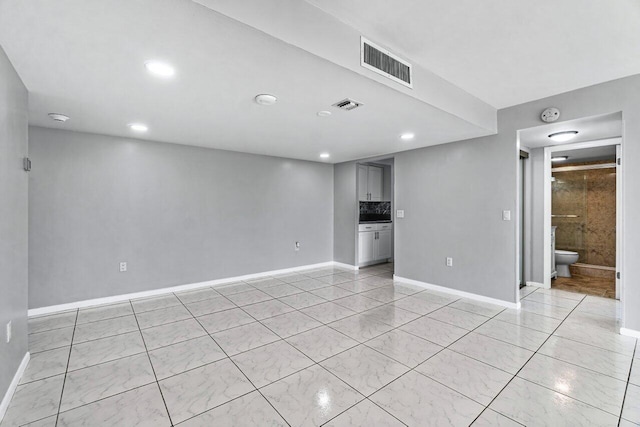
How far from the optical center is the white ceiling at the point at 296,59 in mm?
1514

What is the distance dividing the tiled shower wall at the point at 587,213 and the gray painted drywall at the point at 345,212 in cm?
443

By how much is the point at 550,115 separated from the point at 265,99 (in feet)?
10.2

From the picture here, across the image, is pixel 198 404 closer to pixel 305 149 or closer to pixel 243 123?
pixel 243 123

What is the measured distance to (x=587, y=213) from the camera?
5812 millimetres

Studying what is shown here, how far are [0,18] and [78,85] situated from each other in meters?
0.84

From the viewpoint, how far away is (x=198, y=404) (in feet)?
5.88

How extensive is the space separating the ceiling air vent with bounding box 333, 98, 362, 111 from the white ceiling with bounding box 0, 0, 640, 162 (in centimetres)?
7

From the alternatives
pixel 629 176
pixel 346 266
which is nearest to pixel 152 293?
pixel 346 266

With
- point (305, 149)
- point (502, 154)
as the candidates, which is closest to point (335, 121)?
point (305, 149)

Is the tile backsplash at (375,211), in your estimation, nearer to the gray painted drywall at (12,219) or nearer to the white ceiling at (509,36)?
the white ceiling at (509,36)

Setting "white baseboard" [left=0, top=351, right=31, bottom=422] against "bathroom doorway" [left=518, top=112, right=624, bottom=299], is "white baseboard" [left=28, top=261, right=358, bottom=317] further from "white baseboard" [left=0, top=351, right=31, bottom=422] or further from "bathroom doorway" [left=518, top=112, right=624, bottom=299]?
"bathroom doorway" [left=518, top=112, right=624, bottom=299]

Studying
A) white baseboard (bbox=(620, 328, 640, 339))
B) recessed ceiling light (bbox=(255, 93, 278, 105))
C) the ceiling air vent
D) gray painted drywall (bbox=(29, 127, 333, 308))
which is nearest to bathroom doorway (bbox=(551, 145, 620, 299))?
white baseboard (bbox=(620, 328, 640, 339))

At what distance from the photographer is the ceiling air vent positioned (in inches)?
98.2

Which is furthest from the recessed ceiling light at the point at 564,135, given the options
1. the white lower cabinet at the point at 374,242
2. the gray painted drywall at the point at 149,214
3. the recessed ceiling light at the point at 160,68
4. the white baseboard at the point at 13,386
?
the white baseboard at the point at 13,386
